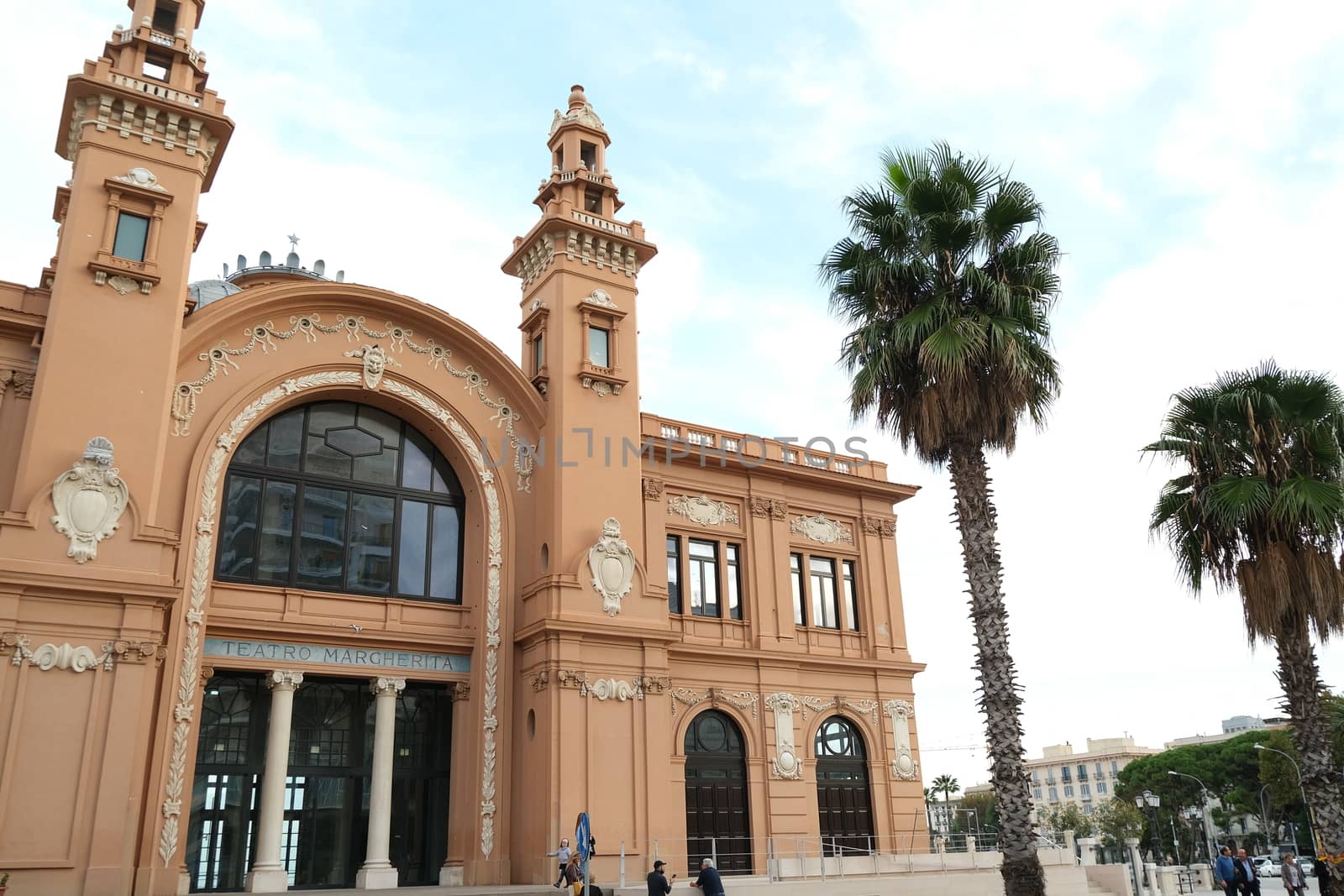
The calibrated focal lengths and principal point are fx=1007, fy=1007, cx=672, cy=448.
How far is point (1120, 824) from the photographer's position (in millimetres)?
74812

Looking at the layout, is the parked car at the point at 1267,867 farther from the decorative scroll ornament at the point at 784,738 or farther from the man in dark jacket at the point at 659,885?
the man in dark jacket at the point at 659,885

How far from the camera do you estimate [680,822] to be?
915 inches

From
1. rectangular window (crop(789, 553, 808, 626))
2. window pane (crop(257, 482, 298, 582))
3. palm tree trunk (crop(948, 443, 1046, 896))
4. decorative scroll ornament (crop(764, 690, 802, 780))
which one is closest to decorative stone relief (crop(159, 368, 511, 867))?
window pane (crop(257, 482, 298, 582))

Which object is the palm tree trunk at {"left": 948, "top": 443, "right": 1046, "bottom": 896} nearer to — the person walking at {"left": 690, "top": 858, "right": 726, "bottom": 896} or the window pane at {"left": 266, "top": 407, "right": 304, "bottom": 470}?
the person walking at {"left": 690, "top": 858, "right": 726, "bottom": 896}

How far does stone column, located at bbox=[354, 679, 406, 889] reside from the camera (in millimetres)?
19594

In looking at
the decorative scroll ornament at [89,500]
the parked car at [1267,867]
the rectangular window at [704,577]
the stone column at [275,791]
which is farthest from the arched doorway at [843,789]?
the parked car at [1267,867]

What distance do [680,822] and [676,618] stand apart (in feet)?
15.8

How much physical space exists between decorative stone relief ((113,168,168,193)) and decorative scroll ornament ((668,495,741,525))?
44.6ft

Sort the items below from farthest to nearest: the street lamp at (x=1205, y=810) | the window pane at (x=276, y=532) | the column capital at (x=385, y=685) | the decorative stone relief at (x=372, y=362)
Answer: the street lamp at (x=1205, y=810) < the decorative stone relief at (x=372, y=362) < the column capital at (x=385, y=685) < the window pane at (x=276, y=532)

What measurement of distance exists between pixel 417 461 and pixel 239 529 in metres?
4.22

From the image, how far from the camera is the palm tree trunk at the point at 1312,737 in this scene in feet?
54.0

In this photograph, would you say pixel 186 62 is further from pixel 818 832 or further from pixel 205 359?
pixel 818 832

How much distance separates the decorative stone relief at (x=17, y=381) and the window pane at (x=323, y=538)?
5.38 metres

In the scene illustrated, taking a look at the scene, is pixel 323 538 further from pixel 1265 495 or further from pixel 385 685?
pixel 1265 495
